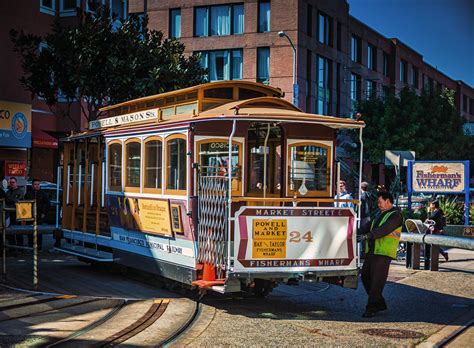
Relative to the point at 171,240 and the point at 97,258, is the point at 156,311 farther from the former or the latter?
the point at 97,258

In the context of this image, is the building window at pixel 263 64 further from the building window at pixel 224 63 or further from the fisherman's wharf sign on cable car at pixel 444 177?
the fisherman's wharf sign on cable car at pixel 444 177

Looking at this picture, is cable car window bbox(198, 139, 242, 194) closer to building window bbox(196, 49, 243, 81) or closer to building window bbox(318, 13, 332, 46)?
building window bbox(196, 49, 243, 81)

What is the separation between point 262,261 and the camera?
9.43 m

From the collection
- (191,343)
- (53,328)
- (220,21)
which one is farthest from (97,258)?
(220,21)

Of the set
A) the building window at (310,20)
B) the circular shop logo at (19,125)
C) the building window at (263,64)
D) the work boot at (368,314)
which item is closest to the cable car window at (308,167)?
the work boot at (368,314)

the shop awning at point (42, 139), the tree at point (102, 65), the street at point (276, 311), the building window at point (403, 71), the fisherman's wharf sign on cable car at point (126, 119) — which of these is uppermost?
the building window at point (403, 71)

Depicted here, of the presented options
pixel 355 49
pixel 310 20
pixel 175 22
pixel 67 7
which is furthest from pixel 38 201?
pixel 355 49

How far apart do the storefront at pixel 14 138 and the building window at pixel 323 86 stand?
23131mm

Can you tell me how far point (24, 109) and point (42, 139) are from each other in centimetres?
201

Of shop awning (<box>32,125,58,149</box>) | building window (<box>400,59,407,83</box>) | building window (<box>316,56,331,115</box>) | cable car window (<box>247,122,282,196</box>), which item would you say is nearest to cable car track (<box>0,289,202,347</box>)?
cable car window (<box>247,122,282,196</box>)

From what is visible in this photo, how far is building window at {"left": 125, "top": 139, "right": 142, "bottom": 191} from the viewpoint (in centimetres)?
1177

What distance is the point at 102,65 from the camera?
62.1ft

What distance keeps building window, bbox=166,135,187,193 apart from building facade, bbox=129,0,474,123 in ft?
99.9

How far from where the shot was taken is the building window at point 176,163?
10398 mm
